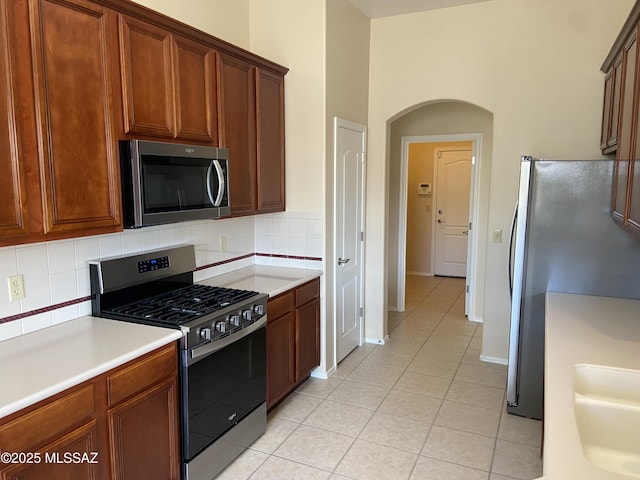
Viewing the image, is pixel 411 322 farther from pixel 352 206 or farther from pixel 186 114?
pixel 186 114

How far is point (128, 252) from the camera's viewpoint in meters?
2.64

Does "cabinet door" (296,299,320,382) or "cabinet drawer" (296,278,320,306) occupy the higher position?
"cabinet drawer" (296,278,320,306)

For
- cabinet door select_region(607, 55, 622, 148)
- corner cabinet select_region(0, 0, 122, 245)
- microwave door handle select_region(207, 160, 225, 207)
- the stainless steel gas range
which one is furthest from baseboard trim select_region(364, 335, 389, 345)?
corner cabinet select_region(0, 0, 122, 245)

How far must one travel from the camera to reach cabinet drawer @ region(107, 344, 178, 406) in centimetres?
188

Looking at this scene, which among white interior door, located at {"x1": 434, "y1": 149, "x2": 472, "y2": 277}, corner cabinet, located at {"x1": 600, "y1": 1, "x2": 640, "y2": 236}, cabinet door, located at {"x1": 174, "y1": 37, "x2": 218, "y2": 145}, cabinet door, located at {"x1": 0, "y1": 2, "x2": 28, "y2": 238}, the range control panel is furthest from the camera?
white interior door, located at {"x1": 434, "y1": 149, "x2": 472, "y2": 277}

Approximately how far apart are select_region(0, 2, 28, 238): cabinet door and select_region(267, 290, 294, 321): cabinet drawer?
5.15ft

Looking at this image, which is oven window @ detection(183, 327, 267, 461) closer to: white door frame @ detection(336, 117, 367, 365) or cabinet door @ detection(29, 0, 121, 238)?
cabinet door @ detection(29, 0, 121, 238)

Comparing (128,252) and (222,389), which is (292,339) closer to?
(222,389)

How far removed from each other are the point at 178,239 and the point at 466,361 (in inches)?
109

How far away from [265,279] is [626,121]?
7.94 feet

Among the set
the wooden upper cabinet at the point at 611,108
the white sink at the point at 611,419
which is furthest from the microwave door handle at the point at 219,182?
the wooden upper cabinet at the point at 611,108

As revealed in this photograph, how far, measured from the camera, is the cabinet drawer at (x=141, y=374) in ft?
6.15

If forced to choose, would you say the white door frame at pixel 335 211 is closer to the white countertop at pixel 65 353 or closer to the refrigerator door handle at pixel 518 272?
the refrigerator door handle at pixel 518 272

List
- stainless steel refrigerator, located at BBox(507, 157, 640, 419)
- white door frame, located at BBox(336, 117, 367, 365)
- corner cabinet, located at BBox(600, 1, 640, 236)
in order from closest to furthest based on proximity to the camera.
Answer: corner cabinet, located at BBox(600, 1, 640, 236) → stainless steel refrigerator, located at BBox(507, 157, 640, 419) → white door frame, located at BBox(336, 117, 367, 365)
